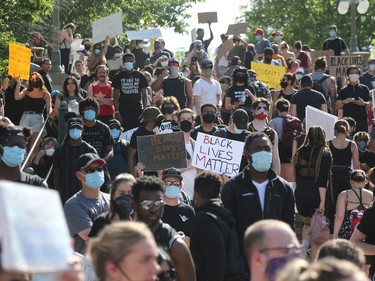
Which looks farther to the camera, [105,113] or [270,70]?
[270,70]

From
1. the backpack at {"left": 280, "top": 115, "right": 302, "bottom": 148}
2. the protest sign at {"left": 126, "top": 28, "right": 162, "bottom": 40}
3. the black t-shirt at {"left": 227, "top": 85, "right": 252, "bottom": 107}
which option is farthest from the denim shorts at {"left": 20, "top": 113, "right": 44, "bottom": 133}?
the protest sign at {"left": 126, "top": 28, "right": 162, "bottom": 40}

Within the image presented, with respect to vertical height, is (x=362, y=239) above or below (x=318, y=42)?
above

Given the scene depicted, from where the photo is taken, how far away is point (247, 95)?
58.0 ft

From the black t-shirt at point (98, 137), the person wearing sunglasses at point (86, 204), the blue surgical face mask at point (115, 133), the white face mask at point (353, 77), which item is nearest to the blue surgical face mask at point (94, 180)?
the person wearing sunglasses at point (86, 204)

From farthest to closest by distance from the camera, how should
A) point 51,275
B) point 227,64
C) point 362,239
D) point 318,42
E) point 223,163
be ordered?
point 318,42, point 227,64, point 223,163, point 362,239, point 51,275

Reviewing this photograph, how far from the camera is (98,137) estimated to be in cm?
1416

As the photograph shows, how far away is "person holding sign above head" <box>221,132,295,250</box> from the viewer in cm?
952

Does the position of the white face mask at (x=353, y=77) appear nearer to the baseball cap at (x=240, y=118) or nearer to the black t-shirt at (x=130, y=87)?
the black t-shirt at (x=130, y=87)

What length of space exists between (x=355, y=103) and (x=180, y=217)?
9.33 m

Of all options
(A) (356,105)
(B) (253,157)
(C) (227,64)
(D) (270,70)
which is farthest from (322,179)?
(C) (227,64)

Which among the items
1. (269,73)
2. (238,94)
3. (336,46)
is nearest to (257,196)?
(238,94)

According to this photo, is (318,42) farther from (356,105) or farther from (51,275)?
(51,275)

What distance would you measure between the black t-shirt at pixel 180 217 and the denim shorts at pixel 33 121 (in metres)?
6.73

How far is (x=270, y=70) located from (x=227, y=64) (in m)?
4.58
